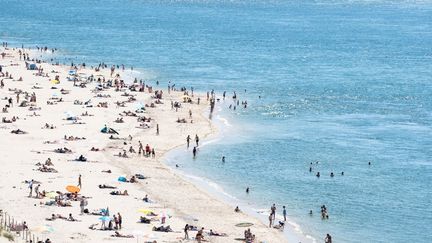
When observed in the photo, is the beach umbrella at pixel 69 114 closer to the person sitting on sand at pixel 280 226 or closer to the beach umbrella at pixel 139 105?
the beach umbrella at pixel 139 105

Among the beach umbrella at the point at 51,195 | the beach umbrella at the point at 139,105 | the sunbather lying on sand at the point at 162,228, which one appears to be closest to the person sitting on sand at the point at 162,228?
the sunbather lying on sand at the point at 162,228

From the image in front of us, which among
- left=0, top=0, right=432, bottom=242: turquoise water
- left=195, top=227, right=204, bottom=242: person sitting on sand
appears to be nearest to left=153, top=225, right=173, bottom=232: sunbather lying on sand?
left=195, top=227, right=204, bottom=242: person sitting on sand

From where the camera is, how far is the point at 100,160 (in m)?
69.6

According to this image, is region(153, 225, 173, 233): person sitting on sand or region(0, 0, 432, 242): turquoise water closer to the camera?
region(153, 225, 173, 233): person sitting on sand

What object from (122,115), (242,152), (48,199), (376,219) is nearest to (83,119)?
(122,115)

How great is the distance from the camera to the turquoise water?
64.1m

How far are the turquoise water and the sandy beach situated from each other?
12.5 feet

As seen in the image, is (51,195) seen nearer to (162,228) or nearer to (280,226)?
(162,228)

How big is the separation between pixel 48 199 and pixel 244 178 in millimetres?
17815

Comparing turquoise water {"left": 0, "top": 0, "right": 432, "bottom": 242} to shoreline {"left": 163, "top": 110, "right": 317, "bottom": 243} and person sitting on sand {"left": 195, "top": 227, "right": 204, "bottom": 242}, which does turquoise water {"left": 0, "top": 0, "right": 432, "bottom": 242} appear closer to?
shoreline {"left": 163, "top": 110, "right": 317, "bottom": 243}

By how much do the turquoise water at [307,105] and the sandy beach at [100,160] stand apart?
3817 mm

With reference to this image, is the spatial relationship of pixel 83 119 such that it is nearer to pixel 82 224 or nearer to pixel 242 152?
pixel 242 152

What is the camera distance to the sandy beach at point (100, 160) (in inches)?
2130

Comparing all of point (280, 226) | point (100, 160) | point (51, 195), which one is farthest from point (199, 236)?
point (100, 160)
